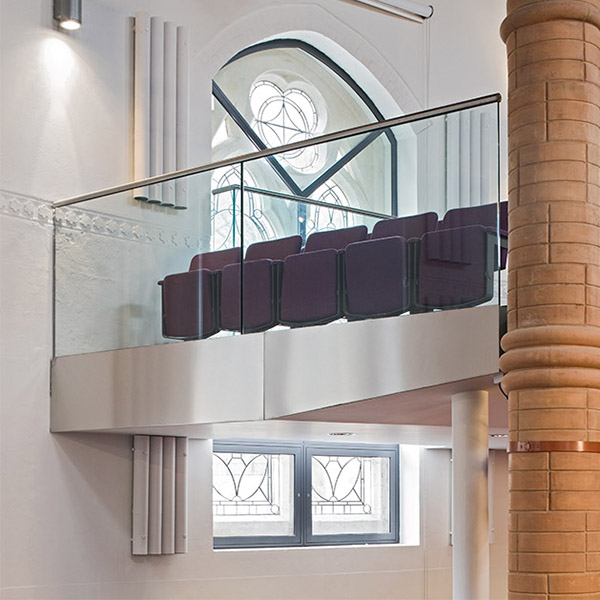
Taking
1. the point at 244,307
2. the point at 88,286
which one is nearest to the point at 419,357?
the point at 244,307

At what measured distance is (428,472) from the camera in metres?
11.5

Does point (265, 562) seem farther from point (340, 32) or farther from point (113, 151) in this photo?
point (340, 32)

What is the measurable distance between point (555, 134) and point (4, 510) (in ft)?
16.3

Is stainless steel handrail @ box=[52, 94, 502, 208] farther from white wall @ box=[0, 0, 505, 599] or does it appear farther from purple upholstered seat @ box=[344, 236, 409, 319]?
purple upholstered seat @ box=[344, 236, 409, 319]

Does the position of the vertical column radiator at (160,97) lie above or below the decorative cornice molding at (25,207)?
above

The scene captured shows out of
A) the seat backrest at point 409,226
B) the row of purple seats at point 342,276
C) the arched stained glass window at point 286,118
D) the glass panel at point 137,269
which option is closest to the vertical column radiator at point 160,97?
the glass panel at point 137,269

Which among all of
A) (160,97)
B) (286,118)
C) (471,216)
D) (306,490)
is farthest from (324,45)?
(471,216)

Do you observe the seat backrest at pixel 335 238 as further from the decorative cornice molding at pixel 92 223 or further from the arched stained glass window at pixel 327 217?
the decorative cornice molding at pixel 92 223

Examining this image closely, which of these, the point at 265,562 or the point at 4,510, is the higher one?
the point at 4,510

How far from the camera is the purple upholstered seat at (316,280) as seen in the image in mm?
6660

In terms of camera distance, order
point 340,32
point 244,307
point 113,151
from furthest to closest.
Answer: point 340,32
point 113,151
point 244,307

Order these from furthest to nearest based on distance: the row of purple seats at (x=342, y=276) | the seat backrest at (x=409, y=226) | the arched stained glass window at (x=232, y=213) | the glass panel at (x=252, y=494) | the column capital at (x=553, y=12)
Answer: the glass panel at (x=252, y=494) → the arched stained glass window at (x=232, y=213) → the seat backrest at (x=409, y=226) → the row of purple seats at (x=342, y=276) → the column capital at (x=553, y=12)

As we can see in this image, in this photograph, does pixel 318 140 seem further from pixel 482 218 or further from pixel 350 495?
pixel 350 495

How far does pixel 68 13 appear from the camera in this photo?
845 cm
